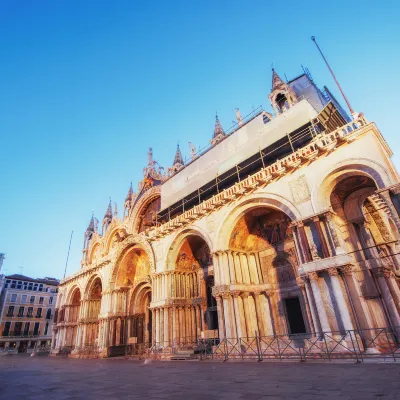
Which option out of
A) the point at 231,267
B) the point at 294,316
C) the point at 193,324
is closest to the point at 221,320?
the point at 231,267

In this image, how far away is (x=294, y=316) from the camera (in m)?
14.6

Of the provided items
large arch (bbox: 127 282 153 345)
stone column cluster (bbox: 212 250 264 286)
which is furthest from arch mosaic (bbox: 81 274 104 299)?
stone column cluster (bbox: 212 250 264 286)

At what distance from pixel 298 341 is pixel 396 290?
5.31 metres

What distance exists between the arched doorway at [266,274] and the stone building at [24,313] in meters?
47.2

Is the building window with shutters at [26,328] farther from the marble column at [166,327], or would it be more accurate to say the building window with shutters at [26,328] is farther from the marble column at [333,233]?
the marble column at [333,233]

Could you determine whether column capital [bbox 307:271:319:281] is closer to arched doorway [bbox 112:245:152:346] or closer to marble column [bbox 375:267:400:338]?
marble column [bbox 375:267:400:338]

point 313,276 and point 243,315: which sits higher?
point 313,276

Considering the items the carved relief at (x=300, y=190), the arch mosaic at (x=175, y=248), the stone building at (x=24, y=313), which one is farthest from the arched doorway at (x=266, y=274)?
the stone building at (x=24, y=313)

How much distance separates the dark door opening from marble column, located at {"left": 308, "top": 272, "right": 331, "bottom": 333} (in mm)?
4202

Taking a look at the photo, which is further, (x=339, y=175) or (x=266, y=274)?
(x=266, y=274)

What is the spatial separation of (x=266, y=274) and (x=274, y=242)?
2005 millimetres

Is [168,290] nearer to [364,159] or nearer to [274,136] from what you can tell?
[274,136]

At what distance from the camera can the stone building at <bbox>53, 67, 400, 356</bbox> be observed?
11047mm

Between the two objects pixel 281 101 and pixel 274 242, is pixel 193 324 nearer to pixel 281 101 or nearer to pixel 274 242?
pixel 274 242
